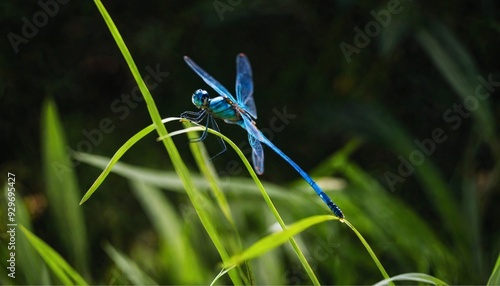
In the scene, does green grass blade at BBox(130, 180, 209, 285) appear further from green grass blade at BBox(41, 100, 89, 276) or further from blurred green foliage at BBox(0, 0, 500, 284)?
green grass blade at BBox(41, 100, 89, 276)

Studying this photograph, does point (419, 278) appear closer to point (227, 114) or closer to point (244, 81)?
point (227, 114)

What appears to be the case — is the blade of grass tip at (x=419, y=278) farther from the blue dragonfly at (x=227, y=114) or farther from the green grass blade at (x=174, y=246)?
the green grass blade at (x=174, y=246)

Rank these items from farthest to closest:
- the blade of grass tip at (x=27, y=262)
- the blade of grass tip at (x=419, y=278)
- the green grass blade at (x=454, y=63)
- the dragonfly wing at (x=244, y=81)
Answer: the green grass blade at (x=454, y=63)
the blade of grass tip at (x=27, y=262)
the dragonfly wing at (x=244, y=81)
the blade of grass tip at (x=419, y=278)

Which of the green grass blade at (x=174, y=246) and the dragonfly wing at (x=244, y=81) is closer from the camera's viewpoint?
the dragonfly wing at (x=244, y=81)

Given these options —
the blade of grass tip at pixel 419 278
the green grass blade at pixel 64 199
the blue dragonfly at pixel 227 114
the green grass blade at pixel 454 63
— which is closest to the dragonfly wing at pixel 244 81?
the blue dragonfly at pixel 227 114

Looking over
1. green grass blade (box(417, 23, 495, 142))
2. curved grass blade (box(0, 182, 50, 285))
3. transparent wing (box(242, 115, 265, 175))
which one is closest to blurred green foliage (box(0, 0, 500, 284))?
green grass blade (box(417, 23, 495, 142))

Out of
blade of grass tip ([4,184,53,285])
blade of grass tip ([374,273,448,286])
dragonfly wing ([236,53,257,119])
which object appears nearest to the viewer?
blade of grass tip ([374,273,448,286])

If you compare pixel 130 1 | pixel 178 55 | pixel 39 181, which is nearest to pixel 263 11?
pixel 178 55

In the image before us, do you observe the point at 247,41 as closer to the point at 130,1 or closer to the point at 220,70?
the point at 220,70

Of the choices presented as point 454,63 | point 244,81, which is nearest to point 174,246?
point 244,81
